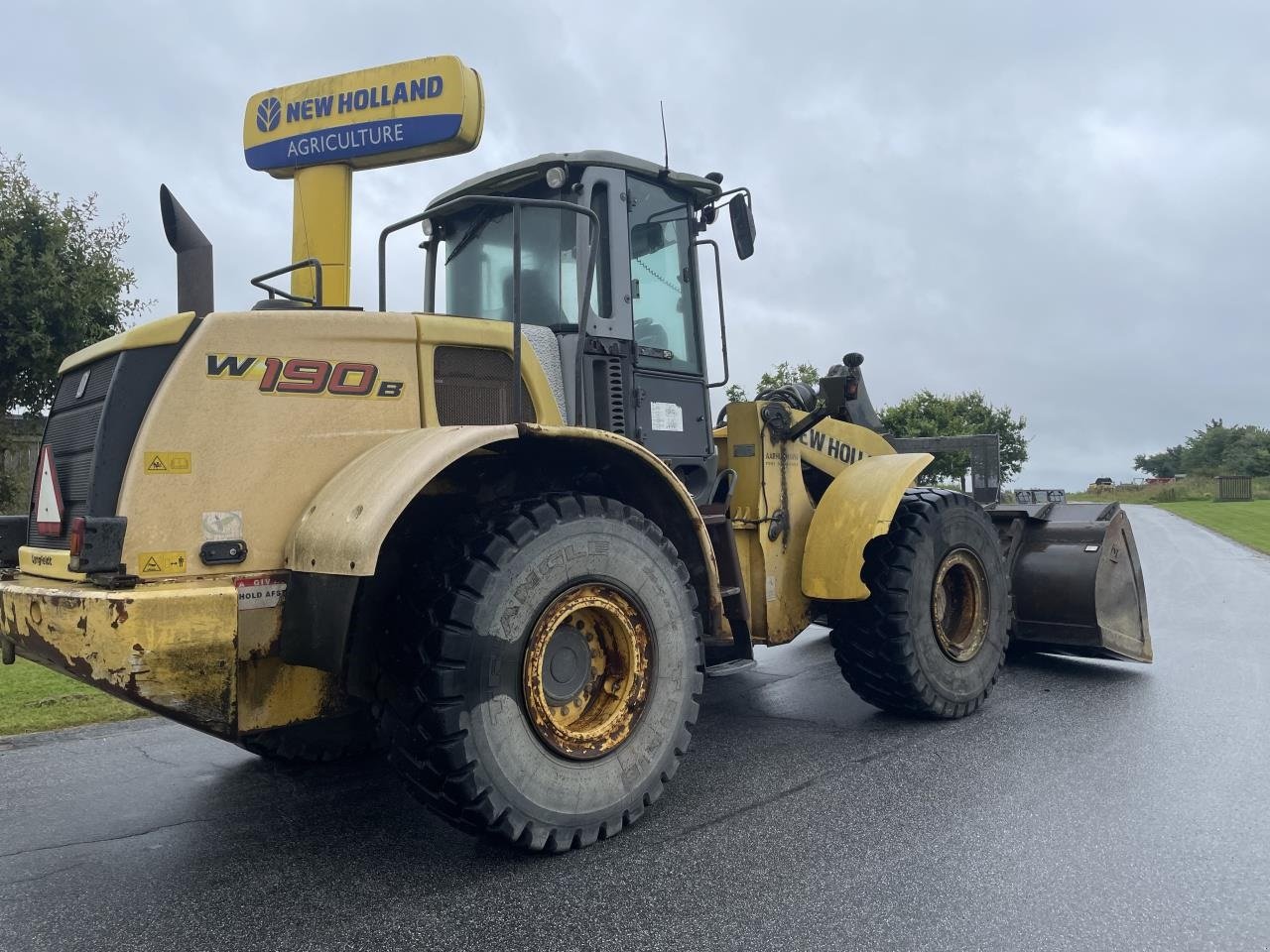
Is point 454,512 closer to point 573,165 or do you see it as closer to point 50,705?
point 573,165

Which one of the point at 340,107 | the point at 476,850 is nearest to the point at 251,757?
the point at 476,850

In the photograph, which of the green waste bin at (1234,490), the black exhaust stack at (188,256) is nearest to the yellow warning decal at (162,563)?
the black exhaust stack at (188,256)

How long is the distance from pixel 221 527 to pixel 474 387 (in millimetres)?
1155

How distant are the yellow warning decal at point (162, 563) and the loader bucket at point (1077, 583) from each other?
5.49m

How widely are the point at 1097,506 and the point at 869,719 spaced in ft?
9.52

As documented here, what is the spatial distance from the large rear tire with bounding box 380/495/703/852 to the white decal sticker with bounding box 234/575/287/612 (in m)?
0.42

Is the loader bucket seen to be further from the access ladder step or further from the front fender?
the access ladder step

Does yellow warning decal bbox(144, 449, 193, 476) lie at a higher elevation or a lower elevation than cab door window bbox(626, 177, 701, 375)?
lower

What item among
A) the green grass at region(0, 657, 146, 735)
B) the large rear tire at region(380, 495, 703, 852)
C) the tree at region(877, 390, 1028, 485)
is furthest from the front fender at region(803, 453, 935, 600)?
the tree at region(877, 390, 1028, 485)

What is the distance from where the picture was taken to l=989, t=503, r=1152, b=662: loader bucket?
6320mm

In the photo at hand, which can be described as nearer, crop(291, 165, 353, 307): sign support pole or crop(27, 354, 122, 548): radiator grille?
crop(27, 354, 122, 548): radiator grille

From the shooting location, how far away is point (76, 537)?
9.96ft

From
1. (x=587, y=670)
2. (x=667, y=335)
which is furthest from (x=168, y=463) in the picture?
(x=667, y=335)

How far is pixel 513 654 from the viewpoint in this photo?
10.9ft
